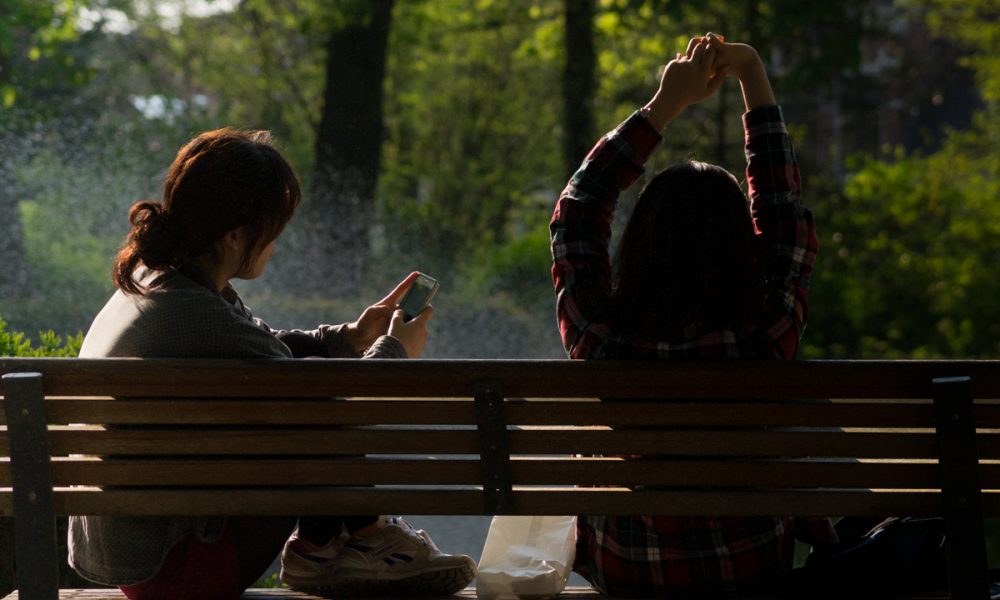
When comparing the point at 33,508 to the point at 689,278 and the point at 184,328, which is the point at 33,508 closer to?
the point at 184,328

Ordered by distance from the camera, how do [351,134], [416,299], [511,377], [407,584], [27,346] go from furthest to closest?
[351,134] → [27,346] → [416,299] → [407,584] → [511,377]

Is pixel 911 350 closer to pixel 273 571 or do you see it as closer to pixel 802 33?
pixel 802 33

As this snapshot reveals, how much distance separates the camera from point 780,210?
9.54ft

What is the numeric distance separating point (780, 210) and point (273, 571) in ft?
10.4

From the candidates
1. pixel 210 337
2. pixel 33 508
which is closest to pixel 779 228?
pixel 210 337

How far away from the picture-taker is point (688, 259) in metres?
2.76

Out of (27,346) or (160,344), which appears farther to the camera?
(27,346)

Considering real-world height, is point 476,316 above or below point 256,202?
below

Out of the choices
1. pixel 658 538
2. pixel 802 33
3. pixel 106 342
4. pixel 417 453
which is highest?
pixel 802 33

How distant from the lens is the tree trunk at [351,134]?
1257cm

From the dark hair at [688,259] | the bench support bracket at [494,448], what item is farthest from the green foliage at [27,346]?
the dark hair at [688,259]

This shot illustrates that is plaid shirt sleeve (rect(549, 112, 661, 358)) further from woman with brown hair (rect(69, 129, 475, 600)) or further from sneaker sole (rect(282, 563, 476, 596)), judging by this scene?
sneaker sole (rect(282, 563, 476, 596))

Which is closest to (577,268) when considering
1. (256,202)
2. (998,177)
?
(256,202)

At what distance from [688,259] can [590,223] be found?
0.23m
